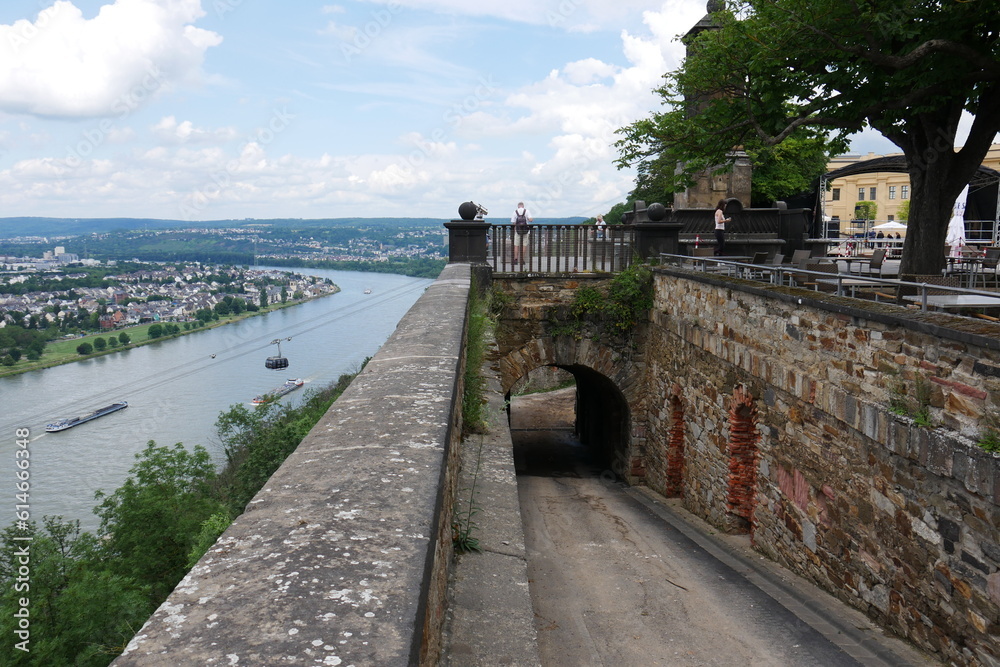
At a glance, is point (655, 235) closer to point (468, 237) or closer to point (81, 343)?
point (468, 237)

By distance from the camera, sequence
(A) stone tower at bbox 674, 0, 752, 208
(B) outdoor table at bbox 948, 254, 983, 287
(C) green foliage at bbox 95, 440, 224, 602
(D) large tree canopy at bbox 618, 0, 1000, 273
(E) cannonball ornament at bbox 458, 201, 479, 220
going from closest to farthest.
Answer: (D) large tree canopy at bbox 618, 0, 1000, 273 < (B) outdoor table at bbox 948, 254, 983, 287 < (E) cannonball ornament at bbox 458, 201, 479, 220 < (A) stone tower at bbox 674, 0, 752, 208 < (C) green foliage at bbox 95, 440, 224, 602

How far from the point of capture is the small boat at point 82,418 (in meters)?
37.6

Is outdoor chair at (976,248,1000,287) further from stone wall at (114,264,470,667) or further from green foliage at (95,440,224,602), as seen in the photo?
green foliage at (95,440,224,602)

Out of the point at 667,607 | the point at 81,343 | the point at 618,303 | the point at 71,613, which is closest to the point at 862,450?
the point at 667,607

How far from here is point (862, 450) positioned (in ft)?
19.6

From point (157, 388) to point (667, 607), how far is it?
168ft

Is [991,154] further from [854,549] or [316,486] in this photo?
[316,486]

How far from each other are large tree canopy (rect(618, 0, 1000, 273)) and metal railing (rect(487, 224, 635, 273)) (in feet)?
7.61

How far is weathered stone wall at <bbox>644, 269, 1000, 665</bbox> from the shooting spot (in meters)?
4.61

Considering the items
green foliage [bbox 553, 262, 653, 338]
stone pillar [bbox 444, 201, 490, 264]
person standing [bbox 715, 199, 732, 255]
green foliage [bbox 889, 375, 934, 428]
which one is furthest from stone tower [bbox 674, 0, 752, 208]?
green foliage [bbox 889, 375, 934, 428]

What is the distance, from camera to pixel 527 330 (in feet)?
43.4


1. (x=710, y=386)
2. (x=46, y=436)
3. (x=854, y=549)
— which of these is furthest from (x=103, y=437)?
(x=854, y=549)

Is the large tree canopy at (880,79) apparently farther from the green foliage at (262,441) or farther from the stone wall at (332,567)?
the stone wall at (332,567)

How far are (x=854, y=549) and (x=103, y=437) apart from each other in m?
40.7
